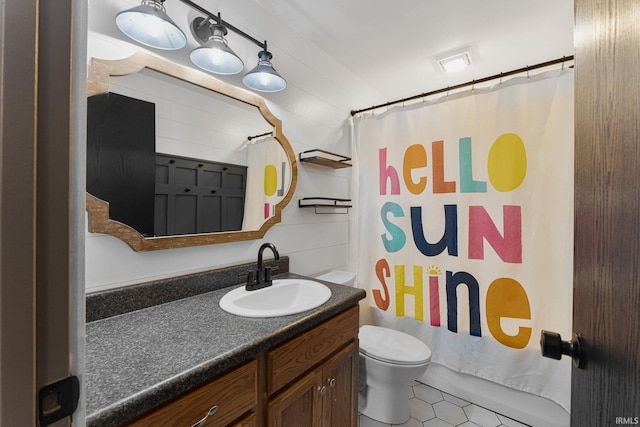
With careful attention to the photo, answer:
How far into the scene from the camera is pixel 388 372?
1543mm

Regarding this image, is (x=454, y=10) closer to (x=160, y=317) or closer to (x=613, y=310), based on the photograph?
(x=613, y=310)

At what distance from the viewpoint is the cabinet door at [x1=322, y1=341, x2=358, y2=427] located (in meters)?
1.16

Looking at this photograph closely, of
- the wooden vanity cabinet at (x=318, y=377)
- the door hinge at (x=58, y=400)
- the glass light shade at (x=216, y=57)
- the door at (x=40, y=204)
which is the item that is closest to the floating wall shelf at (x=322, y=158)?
the glass light shade at (x=216, y=57)

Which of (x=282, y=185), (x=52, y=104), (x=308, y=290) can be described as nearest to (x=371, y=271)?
(x=308, y=290)

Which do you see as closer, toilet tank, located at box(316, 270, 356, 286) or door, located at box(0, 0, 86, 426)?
door, located at box(0, 0, 86, 426)

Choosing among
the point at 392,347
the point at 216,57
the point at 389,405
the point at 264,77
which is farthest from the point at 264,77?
the point at 389,405

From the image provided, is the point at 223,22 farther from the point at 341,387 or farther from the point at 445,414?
the point at 445,414

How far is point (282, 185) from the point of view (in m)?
1.68

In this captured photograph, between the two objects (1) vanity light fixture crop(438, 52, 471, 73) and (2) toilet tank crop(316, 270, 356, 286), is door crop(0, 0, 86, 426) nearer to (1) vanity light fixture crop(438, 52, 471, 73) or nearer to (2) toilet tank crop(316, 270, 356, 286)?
(2) toilet tank crop(316, 270, 356, 286)

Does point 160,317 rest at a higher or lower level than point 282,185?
lower

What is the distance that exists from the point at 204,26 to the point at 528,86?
175 centimetres

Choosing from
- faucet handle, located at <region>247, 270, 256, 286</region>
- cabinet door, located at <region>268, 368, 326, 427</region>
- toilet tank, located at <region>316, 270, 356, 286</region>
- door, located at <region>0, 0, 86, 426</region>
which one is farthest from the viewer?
toilet tank, located at <region>316, 270, 356, 286</region>

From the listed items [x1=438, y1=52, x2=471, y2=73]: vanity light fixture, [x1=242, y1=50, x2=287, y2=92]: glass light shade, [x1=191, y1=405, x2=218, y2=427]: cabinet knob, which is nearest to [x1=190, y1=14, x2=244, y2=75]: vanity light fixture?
[x1=242, y1=50, x2=287, y2=92]: glass light shade

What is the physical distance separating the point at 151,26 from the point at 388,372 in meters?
2.01
